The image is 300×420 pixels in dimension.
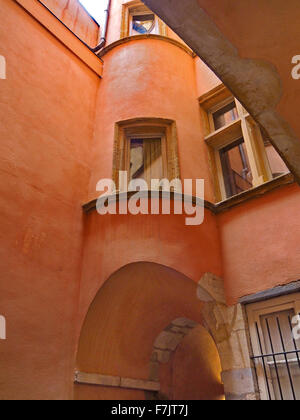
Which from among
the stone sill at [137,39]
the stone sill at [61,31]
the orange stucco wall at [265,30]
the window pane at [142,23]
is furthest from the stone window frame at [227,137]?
the window pane at [142,23]

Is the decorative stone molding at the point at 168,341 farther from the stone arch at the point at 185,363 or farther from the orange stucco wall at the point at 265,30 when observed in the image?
the orange stucco wall at the point at 265,30

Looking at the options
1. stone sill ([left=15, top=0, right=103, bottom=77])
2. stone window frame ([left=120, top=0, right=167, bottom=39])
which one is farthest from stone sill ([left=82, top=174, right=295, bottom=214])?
stone window frame ([left=120, top=0, right=167, bottom=39])

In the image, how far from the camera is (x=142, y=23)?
7809 mm

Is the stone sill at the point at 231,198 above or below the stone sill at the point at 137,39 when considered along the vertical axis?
below

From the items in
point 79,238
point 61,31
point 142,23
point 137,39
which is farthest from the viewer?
point 142,23

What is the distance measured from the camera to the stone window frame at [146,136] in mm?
5033

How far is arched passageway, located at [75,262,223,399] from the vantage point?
4.21 meters

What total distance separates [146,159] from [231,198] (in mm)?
1621

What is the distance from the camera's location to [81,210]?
483cm

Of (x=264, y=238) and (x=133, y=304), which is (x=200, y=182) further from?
(x=133, y=304)

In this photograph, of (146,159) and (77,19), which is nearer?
(146,159)

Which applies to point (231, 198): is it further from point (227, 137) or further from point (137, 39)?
point (137, 39)

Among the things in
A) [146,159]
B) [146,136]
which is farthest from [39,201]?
[146,136]

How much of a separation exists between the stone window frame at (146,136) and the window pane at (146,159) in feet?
0.37
